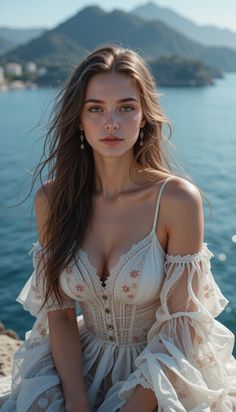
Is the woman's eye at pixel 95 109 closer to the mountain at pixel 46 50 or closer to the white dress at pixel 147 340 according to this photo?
the white dress at pixel 147 340

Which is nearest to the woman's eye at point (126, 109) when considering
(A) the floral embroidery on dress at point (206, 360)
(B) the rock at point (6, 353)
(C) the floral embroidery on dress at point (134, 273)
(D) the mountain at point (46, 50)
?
(C) the floral embroidery on dress at point (134, 273)

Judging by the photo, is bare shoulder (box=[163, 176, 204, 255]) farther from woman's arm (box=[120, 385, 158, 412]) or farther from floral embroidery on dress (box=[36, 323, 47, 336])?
floral embroidery on dress (box=[36, 323, 47, 336])

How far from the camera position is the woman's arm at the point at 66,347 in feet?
7.01

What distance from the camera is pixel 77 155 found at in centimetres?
251

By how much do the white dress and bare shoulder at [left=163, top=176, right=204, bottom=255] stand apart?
0.15 ft

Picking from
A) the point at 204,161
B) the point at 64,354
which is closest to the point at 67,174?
the point at 64,354

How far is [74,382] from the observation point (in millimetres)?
2178

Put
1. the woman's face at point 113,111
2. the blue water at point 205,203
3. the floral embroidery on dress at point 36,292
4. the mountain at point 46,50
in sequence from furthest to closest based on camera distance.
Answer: the mountain at point 46,50 < the blue water at point 205,203 < the floral embroidery on dress at point 36,292 < the woman's face at point 113,111

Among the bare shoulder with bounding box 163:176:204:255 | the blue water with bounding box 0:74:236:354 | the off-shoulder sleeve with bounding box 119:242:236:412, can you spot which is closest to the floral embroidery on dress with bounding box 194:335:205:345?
the off-shoulder sleeve with bounding box 119:242:236:412

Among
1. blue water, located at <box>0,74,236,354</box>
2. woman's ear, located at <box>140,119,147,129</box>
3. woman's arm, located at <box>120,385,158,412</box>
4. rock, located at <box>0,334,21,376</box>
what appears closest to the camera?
woman's arm, located at <box>120,385,158,412</box>

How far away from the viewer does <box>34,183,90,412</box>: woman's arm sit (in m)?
2.14

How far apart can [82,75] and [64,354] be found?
1213mm

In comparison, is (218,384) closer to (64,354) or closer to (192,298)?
(192,298)

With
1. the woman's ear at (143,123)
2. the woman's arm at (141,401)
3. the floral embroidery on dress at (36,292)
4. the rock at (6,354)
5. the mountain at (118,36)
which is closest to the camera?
the woman's arm at (141,401)
